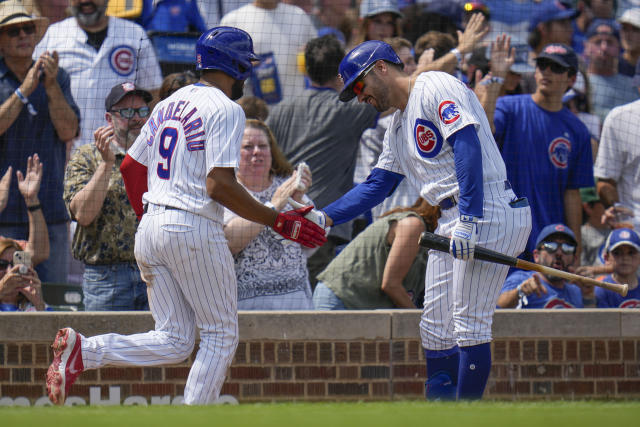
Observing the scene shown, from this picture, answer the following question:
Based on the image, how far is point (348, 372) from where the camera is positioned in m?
6.44

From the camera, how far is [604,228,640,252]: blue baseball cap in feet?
22.9

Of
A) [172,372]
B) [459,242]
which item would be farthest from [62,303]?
[459,242]

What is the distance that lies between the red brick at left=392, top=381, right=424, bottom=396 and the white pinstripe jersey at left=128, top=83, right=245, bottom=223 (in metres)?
1.97

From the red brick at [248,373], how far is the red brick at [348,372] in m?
0.46

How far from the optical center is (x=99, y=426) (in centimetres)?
347

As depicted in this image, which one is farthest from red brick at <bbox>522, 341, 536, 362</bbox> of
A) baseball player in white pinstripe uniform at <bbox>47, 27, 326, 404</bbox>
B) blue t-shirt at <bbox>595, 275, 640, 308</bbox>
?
baseball player in white pinstripe uniform at <bbox>47, 27, 326, 404</bbox>

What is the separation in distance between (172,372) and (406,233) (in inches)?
68.7

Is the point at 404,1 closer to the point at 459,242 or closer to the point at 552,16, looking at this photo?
the point at 552,16

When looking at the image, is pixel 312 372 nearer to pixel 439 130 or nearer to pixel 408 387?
pixel 408 387

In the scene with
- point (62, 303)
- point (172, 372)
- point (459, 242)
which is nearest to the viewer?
point (459, 242)

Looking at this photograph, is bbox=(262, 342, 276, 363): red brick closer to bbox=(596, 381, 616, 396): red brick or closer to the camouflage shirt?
the camouflage shirt

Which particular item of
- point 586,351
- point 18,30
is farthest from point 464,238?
point 18,30

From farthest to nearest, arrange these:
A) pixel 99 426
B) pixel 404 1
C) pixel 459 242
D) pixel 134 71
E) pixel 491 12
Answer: pixel 404 1 → pixel 491 12 → pixel 134 71 → pixel 459 242 → pixel 99 426

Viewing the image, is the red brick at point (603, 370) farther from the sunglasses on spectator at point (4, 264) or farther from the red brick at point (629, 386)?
the sunglasses on spectator at point (4, 264)
